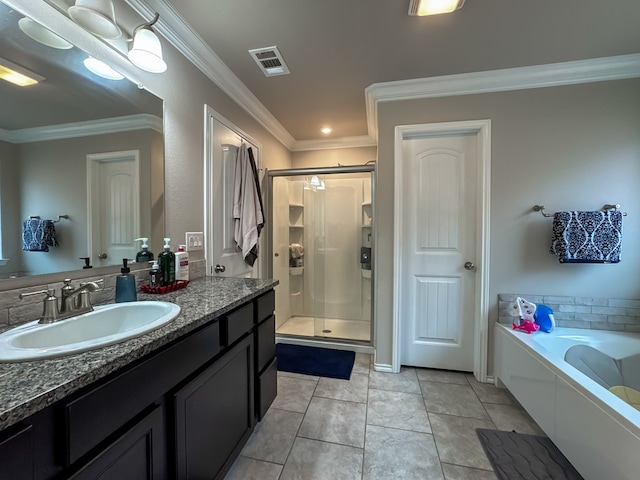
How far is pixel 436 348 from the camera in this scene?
2.22m

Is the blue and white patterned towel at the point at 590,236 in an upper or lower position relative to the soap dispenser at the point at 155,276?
upper

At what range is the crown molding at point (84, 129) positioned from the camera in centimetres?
92

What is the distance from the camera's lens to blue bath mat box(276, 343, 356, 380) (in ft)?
7.20

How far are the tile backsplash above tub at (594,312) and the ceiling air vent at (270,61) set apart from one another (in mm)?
2454

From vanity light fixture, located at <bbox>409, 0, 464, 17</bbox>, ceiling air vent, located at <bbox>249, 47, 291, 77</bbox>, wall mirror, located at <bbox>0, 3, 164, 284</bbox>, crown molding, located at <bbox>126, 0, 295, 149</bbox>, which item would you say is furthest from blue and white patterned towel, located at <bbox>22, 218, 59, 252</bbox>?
vanity light fixture, located at <bbox>409, 0, 464, 17</bbox>

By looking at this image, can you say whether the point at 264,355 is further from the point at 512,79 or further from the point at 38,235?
the point at 512,79

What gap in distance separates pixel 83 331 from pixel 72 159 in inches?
27.2

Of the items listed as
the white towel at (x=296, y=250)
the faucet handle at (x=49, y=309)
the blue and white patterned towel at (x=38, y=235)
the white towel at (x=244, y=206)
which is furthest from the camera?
the white towel at (x=296, y=250)

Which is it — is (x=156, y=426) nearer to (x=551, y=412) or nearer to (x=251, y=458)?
(x=251, y=458)

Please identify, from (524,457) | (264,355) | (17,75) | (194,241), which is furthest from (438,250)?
(17,75)

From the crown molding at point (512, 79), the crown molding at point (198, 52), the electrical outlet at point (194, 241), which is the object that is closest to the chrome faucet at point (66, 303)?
the electrical outlet at point (194, 241)

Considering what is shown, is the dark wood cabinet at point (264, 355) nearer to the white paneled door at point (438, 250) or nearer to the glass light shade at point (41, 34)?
the white paneled door at point (438, 250)

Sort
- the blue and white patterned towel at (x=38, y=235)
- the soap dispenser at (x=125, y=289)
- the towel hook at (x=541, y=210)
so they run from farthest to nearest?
the towel hook at (x=541, y=210) → the soap dispenser at (x=125, y=289) → the blue and white patterned towel at (x=38, y=235)

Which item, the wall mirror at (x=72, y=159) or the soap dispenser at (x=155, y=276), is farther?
the soap dispenser at (x=155, y=276)
